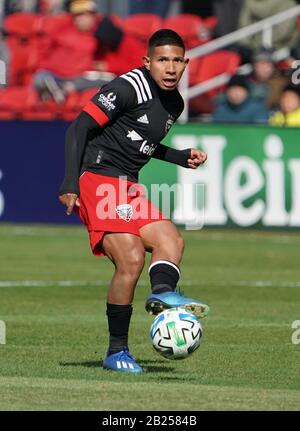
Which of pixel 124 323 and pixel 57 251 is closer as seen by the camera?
pixel 124 323

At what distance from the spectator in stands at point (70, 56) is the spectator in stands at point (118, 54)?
168mm

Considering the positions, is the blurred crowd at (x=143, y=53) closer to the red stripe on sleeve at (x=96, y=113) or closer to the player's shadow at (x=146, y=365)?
the player's shadow at (x=146, y=365)

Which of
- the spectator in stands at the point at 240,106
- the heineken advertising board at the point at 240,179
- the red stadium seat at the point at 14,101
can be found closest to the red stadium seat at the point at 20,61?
the red stadium seat at the point at 14,101

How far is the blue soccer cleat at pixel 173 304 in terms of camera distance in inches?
335

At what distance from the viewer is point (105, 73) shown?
23.4 m

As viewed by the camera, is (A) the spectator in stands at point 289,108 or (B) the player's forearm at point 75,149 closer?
(B) the player's forearm at point 75,149

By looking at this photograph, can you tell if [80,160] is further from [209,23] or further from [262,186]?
[209,23]

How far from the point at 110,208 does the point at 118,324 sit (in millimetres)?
785

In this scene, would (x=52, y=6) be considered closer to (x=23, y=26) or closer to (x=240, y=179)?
(x=23, y=26)

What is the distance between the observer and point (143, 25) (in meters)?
24.6

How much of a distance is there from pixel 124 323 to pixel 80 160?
114cm

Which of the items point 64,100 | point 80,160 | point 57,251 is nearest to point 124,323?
point 80,160

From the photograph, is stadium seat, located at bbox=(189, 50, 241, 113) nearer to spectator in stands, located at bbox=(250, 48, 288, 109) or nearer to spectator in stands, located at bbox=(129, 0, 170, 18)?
spectator in stands, located at bbox=(250, 48, 288, 109)

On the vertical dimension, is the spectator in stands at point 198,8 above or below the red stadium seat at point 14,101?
above
